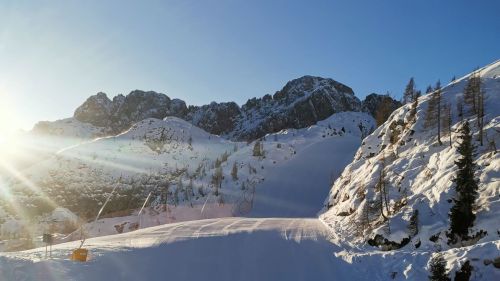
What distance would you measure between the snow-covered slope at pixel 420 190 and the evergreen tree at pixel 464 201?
51 cm

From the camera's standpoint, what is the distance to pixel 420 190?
3353cm

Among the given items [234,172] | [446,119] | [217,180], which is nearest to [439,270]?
[446,119]

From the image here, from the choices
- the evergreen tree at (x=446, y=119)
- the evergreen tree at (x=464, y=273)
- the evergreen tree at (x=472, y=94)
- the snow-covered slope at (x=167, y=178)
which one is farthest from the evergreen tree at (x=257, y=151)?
the evergreen tree at (x=464, y=273)

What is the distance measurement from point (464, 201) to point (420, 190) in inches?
265

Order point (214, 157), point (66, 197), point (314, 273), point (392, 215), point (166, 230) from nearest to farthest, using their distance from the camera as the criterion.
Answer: point (314, 273) → point (392, 215) → point (166, 230) → point (66, 197) → point (214, 157)

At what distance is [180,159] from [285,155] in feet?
86.9

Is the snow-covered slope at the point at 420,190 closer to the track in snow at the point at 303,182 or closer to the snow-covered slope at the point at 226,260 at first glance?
the snow-covered slope at the point at 226,260

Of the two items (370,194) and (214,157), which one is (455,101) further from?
(214,157)

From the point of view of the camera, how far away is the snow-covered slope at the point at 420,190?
88.8ft

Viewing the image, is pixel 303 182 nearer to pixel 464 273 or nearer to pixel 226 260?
pixel 226 260

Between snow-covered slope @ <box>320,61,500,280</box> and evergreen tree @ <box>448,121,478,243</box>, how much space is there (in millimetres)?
507

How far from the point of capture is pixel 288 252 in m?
30.5

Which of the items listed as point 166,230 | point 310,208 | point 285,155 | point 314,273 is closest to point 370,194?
point 314,273

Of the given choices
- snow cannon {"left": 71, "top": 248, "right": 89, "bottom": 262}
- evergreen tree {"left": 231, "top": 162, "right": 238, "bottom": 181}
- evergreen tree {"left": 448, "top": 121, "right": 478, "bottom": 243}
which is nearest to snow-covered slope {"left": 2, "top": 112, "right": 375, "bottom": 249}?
evergreen tree {"left": 231, "top": 162, "right": 238, "bottom": 181}
